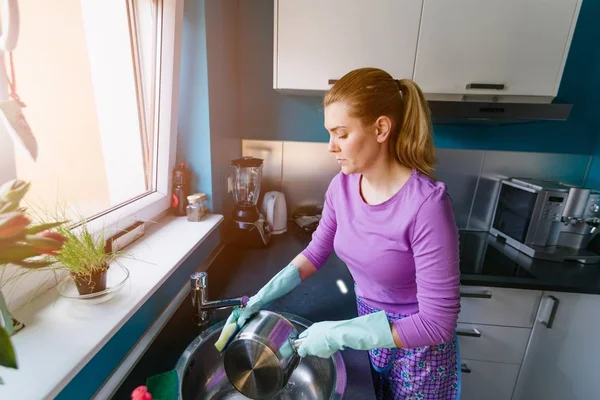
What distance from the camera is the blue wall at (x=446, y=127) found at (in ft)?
5.29

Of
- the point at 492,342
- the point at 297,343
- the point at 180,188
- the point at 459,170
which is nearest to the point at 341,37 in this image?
the point at 180,188

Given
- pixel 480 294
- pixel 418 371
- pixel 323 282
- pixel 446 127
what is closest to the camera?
pixel 418 371

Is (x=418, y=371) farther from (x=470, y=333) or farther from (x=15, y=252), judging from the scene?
(x=15, y=252)

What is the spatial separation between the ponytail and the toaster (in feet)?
3.09

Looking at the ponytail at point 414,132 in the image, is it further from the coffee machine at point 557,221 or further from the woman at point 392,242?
the coffee machine at point 557,221

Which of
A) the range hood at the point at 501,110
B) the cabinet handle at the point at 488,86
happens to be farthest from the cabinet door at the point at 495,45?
the range hood at the point at 501,110

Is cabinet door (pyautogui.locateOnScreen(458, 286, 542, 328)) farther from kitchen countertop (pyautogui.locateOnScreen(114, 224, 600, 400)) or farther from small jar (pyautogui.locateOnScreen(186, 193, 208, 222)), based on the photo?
small jar (pyautogui.locateOnScreen(186, 193, 208, 222))

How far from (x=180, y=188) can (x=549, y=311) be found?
5.57 ft

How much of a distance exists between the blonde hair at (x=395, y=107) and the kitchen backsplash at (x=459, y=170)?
1.03 m

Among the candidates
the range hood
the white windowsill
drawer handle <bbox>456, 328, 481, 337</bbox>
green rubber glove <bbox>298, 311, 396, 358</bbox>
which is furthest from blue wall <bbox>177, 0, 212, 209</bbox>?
drawer handle <bbox>456, 328, 481, 337</bbox>

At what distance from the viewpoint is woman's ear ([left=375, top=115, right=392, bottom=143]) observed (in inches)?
29.5

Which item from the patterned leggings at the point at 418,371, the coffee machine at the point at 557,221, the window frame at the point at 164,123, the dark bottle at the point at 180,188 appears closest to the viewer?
the patterned leggings at the point at 418,371

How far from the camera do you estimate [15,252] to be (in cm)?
30

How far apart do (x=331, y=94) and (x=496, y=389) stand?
1.64 meters
